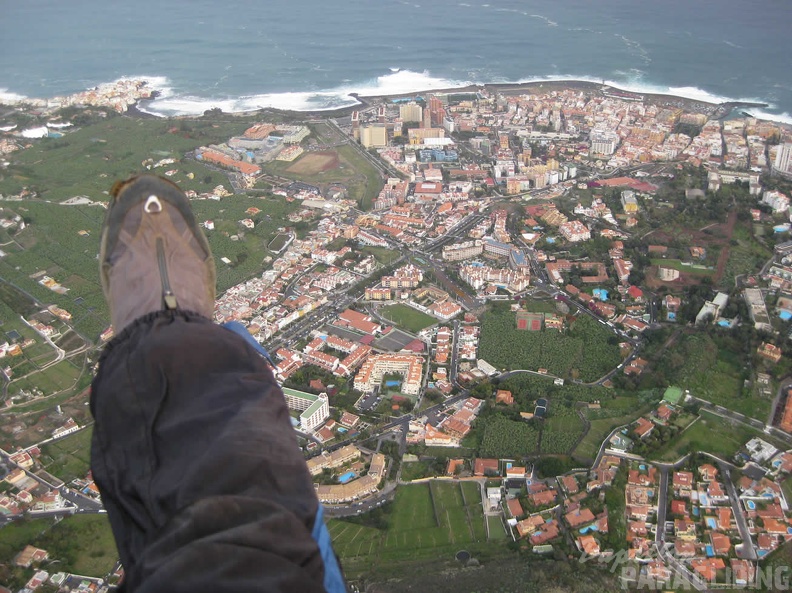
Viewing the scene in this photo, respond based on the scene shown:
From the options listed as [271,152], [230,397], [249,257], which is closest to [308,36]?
[271,152]

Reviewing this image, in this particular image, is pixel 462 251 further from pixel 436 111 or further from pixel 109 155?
pixel 109 155

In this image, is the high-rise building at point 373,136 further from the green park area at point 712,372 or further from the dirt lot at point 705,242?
the green park area at point 712,372

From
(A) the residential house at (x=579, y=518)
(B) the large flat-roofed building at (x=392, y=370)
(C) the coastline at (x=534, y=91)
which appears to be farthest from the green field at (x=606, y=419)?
(C) the coastline at (x=534, y=91)

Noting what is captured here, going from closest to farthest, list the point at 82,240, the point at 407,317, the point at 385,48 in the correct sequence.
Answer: the point at 407,317 < the point at 82,240 < the point at 385,48

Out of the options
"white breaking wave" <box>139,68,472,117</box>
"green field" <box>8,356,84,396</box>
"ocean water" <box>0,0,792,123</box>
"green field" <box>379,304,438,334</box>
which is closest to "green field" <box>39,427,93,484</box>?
"green field" <box>8,356,84,396</box>

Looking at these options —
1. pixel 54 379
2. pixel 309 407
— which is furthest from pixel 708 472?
pixel 54 379
